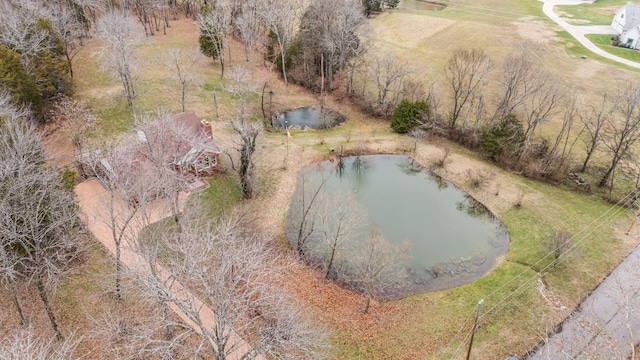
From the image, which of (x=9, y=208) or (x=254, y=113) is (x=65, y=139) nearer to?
(x=254, y=113)

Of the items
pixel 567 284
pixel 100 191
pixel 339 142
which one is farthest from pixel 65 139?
pixel 567 284

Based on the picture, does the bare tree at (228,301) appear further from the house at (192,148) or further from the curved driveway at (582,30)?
the curved driveway at (582,30)

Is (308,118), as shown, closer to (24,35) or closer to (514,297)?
(24,35)

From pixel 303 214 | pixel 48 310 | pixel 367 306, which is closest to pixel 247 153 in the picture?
pixel 303 214

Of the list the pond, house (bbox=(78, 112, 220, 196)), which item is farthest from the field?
house (bbox=(78, 112, 220, 196))

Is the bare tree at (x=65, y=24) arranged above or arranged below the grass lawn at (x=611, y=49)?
above

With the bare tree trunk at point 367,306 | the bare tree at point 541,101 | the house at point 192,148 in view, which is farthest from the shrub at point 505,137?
the house at point 192,148
